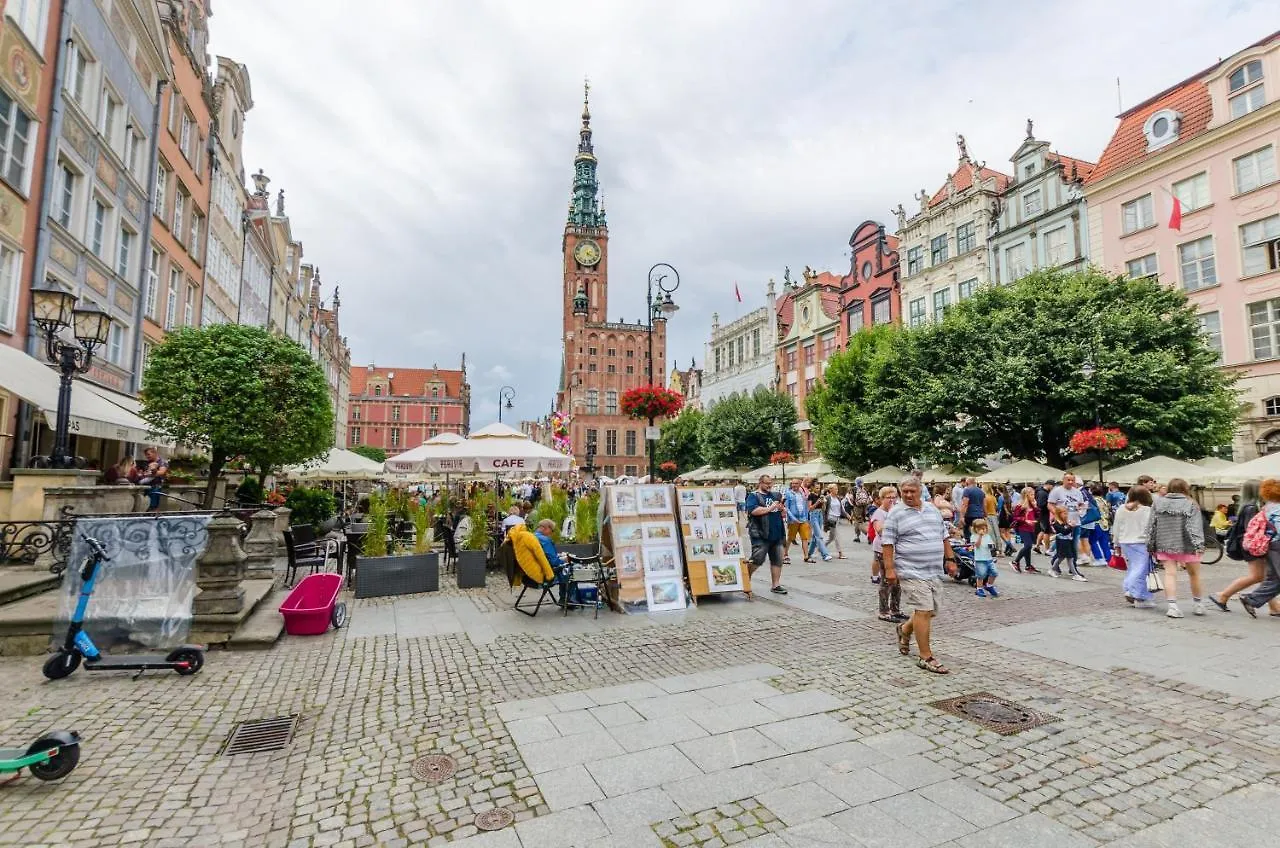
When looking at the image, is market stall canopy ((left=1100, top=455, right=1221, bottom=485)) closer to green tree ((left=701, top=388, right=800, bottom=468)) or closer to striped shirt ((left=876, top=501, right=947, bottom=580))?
striped shirt ((left=876, top=501, right=947, bottom=580))

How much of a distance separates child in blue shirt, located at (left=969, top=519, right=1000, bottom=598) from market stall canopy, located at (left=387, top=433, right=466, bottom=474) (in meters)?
10.9

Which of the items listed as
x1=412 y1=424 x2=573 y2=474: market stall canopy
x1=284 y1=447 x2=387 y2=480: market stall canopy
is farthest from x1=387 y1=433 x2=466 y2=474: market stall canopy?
x1=284 y1=447 x2=387 y2=480: market stall canopy

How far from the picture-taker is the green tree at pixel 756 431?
4197 cm

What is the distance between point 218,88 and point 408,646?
26.4 m

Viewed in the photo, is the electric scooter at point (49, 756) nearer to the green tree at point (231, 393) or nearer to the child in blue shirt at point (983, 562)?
the green tree at point (231, 393)

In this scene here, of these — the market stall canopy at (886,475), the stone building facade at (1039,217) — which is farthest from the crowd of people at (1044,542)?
the stone building facade at (1039,217)

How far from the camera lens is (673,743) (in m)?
4.30

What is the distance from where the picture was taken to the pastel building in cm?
2202

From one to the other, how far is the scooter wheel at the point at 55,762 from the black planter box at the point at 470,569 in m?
7.17

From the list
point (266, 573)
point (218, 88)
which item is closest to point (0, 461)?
point (266, 573)

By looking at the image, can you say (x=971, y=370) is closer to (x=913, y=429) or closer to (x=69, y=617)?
(x=913, y=429)

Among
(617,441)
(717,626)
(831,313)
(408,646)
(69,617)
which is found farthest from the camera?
(617,441)

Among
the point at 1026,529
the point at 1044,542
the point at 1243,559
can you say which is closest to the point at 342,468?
the point at 1026,529

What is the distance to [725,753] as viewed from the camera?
4.14m
